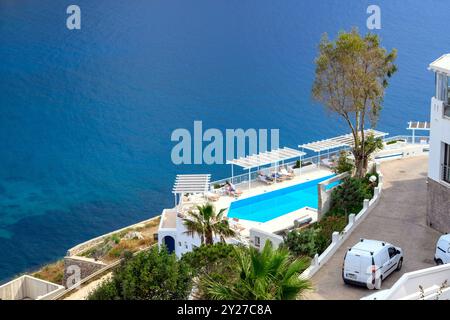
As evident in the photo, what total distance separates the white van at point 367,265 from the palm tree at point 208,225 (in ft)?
27.3

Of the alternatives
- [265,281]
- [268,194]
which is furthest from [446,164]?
[268,194]

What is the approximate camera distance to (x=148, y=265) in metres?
19.2

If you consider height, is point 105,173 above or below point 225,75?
below

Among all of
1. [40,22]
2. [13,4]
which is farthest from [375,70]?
[13,4]

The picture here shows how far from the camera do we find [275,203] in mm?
35125

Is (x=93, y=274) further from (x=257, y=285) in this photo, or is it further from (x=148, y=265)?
(x=257, y=285)

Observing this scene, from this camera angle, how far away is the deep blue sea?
4647 cm

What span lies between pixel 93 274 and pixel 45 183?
18.8m

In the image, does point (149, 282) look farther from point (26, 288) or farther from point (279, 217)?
point (26, 288)

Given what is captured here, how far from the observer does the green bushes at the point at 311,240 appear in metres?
23.8

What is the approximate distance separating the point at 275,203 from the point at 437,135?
12.1 meters

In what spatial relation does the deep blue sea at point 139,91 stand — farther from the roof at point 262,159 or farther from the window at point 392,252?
the window at point 392,252

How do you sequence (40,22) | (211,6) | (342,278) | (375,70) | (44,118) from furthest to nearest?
(211,6) < (40,22) < (44,118) < (375,70) < (342,278)

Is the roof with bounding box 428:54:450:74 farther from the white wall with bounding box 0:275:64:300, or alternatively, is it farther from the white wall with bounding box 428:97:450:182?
the white wall with bounding box 0:275:64:300
